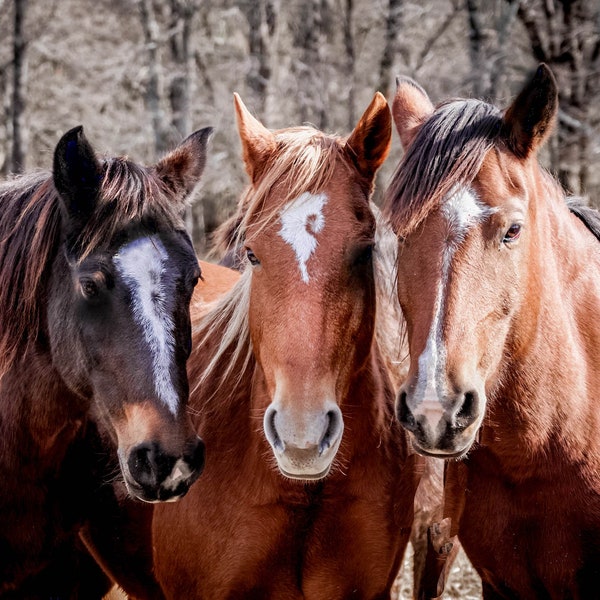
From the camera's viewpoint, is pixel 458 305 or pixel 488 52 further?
pixel 488 52

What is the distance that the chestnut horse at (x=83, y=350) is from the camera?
3.10 metres

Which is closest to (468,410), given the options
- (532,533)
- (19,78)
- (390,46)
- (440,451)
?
(440,451)

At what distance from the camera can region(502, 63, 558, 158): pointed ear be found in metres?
3.12

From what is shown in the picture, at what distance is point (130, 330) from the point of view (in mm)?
3139

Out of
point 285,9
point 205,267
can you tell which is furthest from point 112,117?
point 205,267

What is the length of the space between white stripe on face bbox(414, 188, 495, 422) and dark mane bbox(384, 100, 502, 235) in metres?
0.07

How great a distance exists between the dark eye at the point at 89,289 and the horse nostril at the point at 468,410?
149 centimetres

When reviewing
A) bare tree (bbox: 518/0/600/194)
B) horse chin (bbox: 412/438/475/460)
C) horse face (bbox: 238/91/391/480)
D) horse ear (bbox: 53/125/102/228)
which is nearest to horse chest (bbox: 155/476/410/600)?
horse face (bbox: 238/91/391/480)

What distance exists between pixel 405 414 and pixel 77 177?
65.3 inches

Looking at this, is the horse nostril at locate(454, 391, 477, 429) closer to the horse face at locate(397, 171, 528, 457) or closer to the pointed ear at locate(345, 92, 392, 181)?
the horse face at locate(397, 171, 528, 457)

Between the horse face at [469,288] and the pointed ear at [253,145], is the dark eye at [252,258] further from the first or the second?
the horse face at [469,288]

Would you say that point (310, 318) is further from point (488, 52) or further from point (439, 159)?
point (488, 52)

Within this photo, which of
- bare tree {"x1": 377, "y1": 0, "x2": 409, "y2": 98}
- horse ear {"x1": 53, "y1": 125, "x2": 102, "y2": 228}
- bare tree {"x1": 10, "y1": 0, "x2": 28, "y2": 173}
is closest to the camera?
horse ear {"x1": 53, "y1": 125, "x2": 102, "y2": 228}

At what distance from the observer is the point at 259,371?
3660 millimetres
